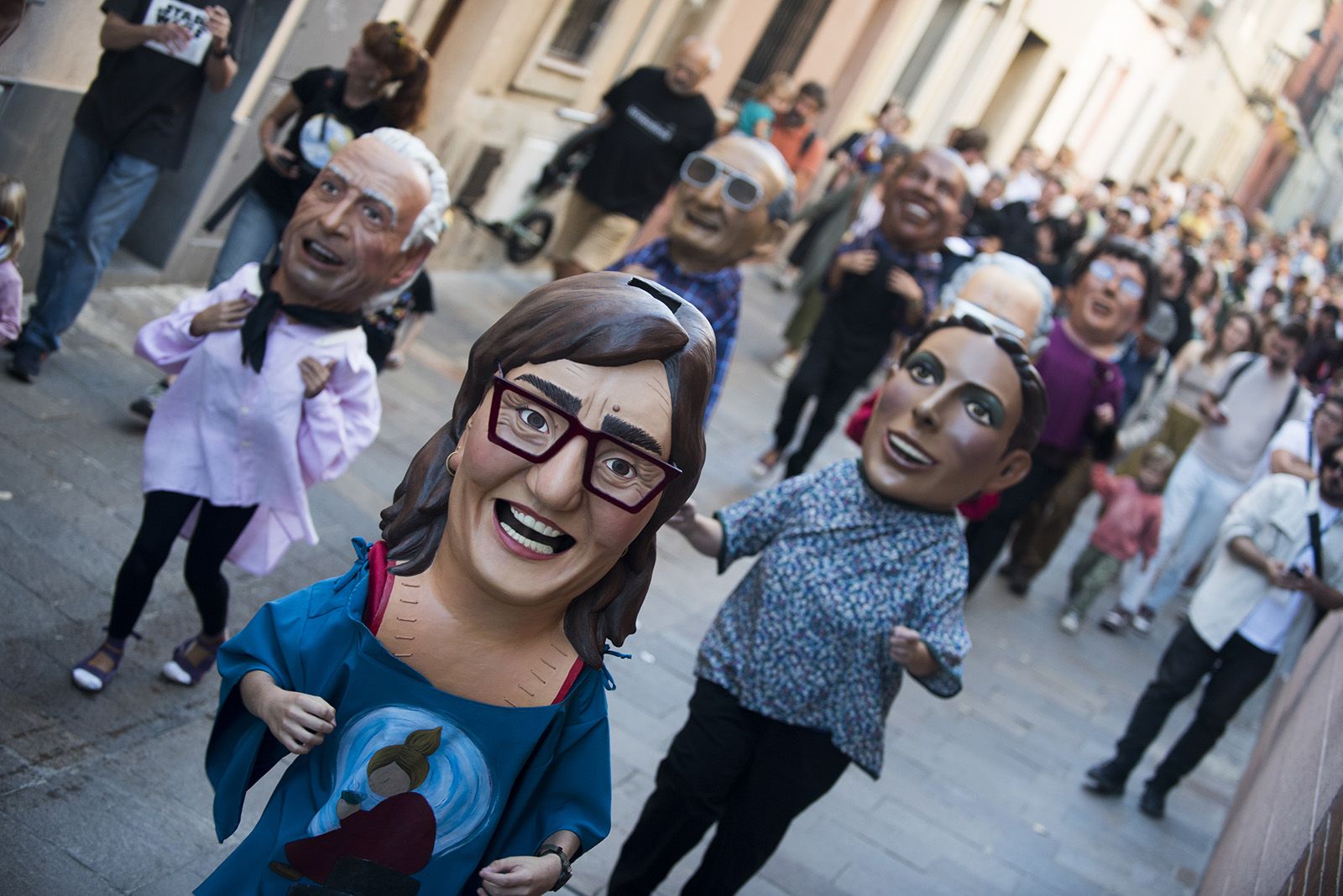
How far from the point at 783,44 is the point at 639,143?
24.1 feet

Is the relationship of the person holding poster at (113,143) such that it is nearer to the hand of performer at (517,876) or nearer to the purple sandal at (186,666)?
the purple sandal at (186,666)

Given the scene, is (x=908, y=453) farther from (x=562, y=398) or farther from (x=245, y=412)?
(x=245, y=412)

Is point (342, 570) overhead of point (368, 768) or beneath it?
beneath

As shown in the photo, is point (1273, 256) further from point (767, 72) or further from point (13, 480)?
point (13, 480)

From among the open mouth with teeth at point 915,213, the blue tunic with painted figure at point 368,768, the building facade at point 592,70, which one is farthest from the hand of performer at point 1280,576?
the building facade at point 592,70

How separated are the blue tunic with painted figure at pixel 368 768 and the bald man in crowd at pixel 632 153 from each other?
632 centimetres

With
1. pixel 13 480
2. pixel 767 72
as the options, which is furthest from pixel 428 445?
pixel 767 72

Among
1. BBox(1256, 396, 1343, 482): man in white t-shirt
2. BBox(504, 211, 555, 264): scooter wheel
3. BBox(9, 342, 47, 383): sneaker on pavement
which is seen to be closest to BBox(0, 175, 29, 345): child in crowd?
BBox(9, 342, 47, 383): sneaker on pavement

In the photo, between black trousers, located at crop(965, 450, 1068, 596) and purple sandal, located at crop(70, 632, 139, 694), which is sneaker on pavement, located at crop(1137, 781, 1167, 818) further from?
purple sandal, located at crop(70, 632, 139, 694)

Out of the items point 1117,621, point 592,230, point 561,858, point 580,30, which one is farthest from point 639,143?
point 561,858

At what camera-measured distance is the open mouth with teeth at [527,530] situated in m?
2.76

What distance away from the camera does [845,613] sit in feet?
12.9

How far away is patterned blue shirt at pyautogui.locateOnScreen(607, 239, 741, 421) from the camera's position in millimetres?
6312

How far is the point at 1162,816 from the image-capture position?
23.5 feet
